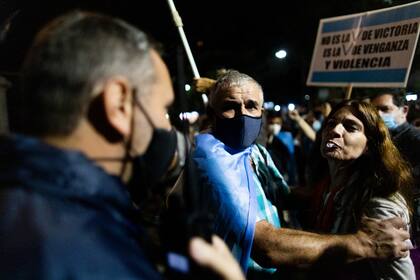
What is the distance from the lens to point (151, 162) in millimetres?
1228

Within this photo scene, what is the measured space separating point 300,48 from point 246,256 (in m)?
21.6

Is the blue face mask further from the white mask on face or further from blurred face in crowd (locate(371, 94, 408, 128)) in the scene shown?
the white mask on face

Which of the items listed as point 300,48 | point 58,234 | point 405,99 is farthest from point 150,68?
point 300,48

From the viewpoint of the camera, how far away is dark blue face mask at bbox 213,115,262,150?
225 centimetres

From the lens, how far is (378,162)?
2.29 metres

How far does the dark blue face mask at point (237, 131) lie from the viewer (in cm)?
225

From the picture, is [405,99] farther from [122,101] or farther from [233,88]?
[122,101]

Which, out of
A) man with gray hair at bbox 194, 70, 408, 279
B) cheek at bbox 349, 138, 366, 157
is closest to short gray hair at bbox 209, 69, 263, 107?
man with gray hair at bbox 194, 70, 408, 279

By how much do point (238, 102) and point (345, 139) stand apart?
61cm

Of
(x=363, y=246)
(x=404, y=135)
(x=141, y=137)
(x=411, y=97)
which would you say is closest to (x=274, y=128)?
(x=404, y=135)

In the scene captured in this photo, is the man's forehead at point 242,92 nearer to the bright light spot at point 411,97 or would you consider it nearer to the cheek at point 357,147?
the cheek at point 357,147

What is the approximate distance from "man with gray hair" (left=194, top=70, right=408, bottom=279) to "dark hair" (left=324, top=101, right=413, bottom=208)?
0.72 ft

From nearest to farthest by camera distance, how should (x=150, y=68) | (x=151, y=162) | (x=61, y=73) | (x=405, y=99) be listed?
(x=61, y=73)
(x=150, y=68)
(x=151, y=162)
(x=405, y=99)

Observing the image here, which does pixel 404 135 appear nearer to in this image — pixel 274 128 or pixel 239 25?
pixel 274 128
